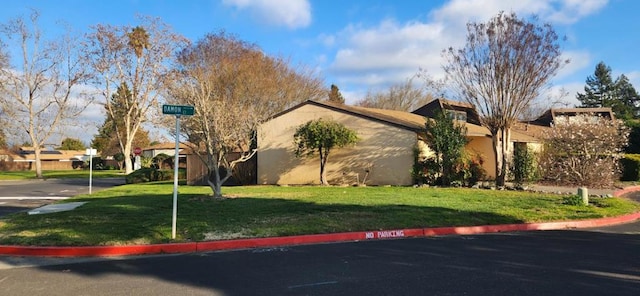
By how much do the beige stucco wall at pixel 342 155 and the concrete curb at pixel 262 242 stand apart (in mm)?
11465

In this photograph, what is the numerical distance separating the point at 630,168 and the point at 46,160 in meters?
88.1

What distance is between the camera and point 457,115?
23.6 meters

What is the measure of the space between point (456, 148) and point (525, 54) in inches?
189

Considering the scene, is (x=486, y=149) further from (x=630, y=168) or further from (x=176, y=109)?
(x=176, y=109)

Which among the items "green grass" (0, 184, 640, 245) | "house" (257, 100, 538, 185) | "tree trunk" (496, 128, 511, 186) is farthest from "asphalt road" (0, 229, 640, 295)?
"house" (257, 100, 538, 185)

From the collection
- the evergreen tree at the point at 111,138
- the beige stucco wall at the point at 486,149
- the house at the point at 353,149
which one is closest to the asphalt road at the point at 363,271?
the house at the point at 353,149

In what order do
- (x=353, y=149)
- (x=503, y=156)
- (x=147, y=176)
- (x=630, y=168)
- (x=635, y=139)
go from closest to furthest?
(x=503, y=156), (x=353, y=149), (x=630, y=168), (x=147, y=176), (x=635, y=139)

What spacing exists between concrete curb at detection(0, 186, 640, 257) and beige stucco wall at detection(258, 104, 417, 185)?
451 inches

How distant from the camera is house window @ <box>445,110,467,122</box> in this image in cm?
2240

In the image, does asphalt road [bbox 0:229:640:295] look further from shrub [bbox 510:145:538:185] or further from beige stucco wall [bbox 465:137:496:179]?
beige stucco wall [bbox 465:137:496:179]

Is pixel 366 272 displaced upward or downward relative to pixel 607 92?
downward

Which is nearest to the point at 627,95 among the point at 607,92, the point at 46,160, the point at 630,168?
the point at 607,92

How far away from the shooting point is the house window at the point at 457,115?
22.4m

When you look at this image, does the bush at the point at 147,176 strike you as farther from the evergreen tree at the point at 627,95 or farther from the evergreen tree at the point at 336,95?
the evergreen tree at the point at 627,95
